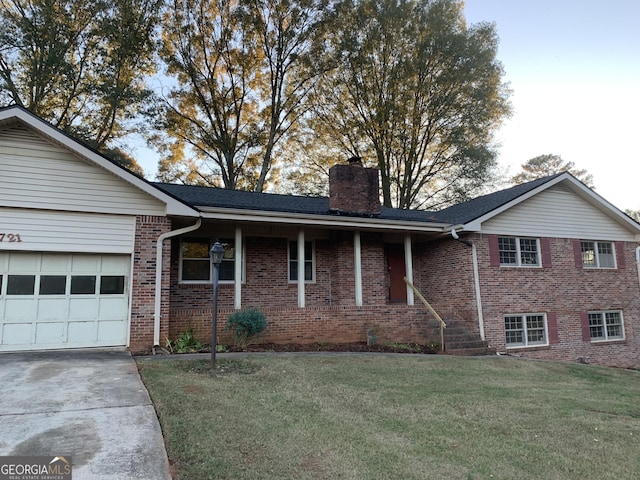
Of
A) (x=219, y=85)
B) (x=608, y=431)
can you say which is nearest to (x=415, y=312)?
(x=608, y=431)

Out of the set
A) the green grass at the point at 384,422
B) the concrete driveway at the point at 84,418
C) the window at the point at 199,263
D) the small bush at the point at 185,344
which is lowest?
the green grass at the point at 384,422

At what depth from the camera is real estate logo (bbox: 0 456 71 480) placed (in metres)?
3.25

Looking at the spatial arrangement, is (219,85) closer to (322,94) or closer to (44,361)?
(322,94)

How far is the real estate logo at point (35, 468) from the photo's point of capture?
325 centimetres

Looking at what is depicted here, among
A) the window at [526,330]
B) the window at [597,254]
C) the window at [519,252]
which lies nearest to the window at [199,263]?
the window at [519,252]

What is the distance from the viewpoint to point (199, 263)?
1113cm

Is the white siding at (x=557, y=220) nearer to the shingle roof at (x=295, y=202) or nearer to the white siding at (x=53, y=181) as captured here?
the shingle roof at (x=295, y=202)

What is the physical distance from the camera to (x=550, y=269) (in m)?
13.3

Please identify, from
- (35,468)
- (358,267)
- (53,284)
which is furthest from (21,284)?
(358,267)

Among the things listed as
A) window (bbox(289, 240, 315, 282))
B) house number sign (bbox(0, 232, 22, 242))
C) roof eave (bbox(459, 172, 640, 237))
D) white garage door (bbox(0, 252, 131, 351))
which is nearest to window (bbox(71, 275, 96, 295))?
white garage door (bbox(0, 252, 131, 351))

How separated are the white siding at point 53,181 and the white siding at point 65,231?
18cm

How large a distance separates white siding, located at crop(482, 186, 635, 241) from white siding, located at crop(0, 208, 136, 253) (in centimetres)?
1018

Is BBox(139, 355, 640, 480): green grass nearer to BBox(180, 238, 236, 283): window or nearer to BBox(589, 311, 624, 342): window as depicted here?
BBox(180, 238, 236, 283): window

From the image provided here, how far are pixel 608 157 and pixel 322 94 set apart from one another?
15338 mm
